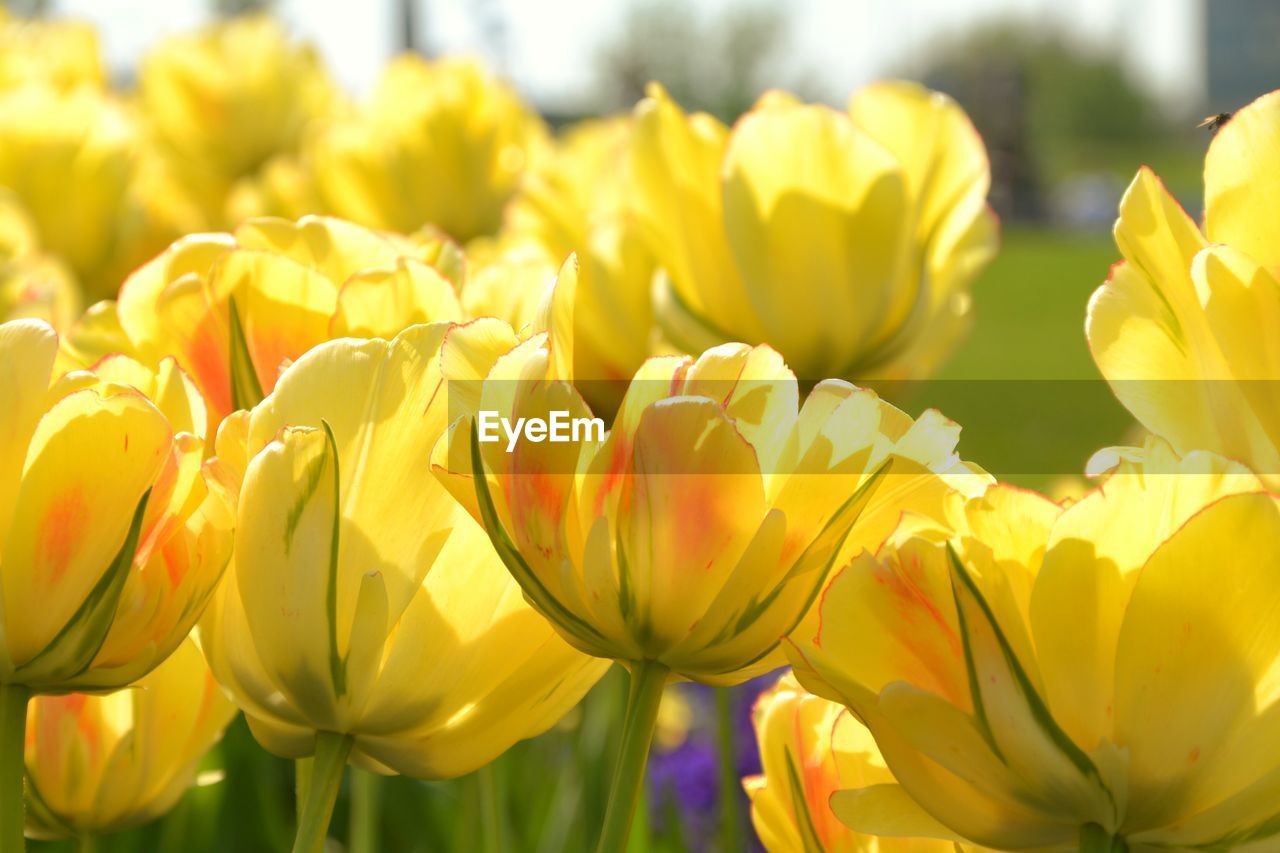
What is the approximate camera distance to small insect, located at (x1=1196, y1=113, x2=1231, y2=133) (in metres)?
0.35

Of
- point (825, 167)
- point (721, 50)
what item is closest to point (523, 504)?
point (825, 167)

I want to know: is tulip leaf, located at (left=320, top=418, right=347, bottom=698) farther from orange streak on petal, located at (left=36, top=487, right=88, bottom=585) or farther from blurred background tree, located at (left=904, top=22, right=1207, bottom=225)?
blurred background tree, located at (left=904, top=22, right=1207, bottom=225)

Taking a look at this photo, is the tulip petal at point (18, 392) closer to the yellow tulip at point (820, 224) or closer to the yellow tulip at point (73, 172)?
the yellow tulip at point (820, 224)

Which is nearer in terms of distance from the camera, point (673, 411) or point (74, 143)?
point (673, 411)

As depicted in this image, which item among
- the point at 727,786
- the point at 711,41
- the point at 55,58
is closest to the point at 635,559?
the point at 727,786

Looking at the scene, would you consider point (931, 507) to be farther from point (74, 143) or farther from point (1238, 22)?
point (1238, 22)

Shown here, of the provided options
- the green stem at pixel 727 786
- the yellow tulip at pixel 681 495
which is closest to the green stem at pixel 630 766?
the yellow tulip at pixel 681 495

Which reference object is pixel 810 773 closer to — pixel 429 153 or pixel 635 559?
pixel 635 559

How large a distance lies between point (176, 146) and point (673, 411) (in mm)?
1737

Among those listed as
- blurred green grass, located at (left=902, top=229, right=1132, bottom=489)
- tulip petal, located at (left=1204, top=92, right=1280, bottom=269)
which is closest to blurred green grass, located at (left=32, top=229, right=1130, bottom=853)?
blurred green grass, located at (left=902, top=229, right=1132, bottom=489)

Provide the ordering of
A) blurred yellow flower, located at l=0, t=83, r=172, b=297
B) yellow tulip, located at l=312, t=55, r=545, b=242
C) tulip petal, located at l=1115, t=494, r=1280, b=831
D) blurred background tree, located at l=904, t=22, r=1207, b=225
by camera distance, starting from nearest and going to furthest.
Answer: tulip petal, located at l=1115, t=494, r=1280, b=831 < blurred yellow flower, located at l=0, t=83, r=172, b=297 < yellow tulip, located at l=312, t=55, r=545, b=242 < blurred background tree, located at l=904, t=22, r=1207, b=225

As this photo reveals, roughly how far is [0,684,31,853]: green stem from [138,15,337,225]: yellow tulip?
5.14 ft

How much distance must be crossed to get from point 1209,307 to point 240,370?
9.4 inches

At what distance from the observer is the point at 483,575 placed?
327mm
